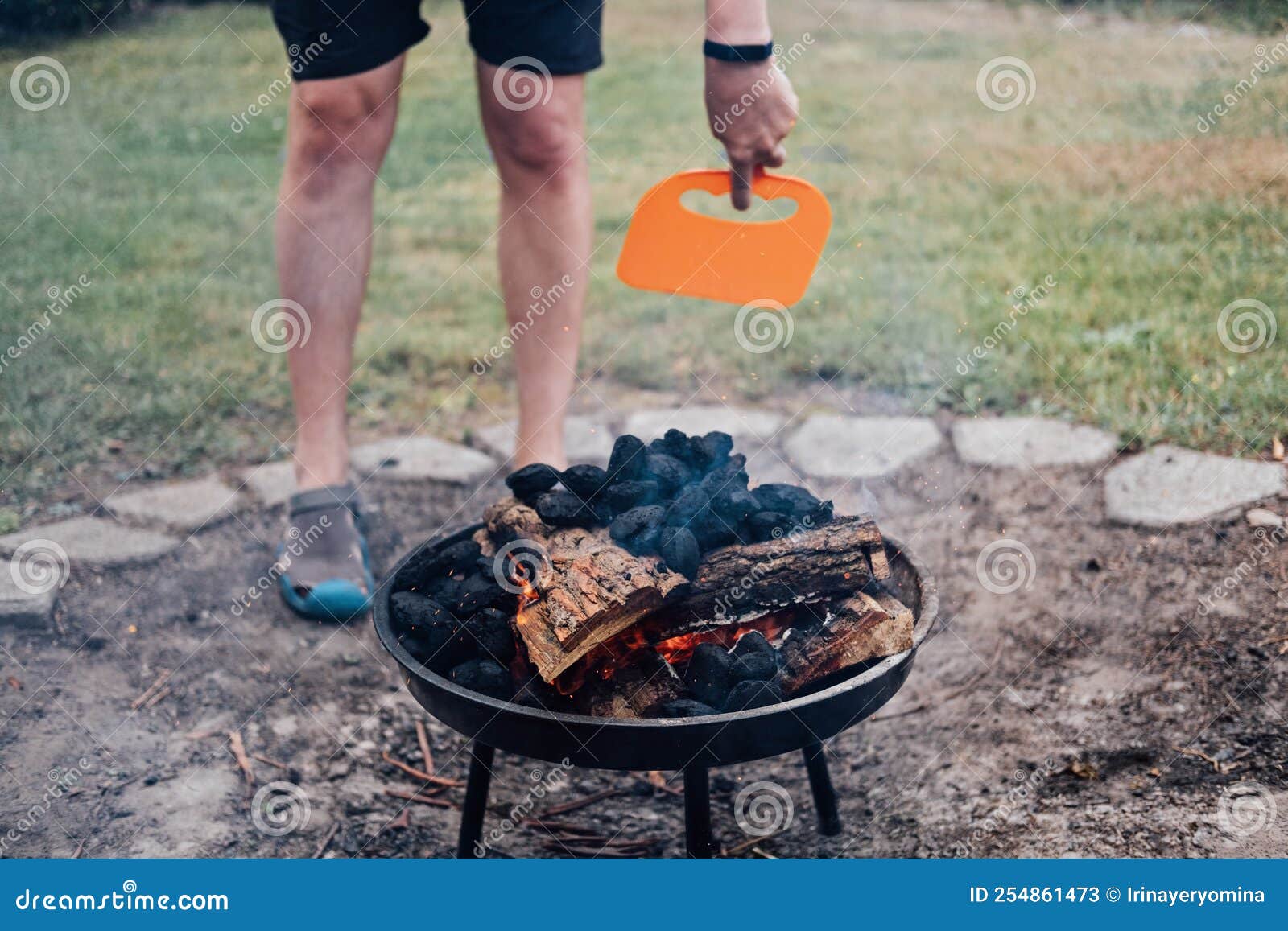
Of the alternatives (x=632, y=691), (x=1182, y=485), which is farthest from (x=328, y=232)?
(x=1182, y=485)

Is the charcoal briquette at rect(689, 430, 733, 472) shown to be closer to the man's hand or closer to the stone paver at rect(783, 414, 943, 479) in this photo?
the man's hand

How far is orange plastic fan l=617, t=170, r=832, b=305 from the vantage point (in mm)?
2045

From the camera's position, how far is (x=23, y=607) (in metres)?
2.49

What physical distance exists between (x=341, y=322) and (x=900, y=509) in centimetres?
153

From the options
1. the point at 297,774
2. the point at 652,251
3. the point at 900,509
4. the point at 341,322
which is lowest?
the point at 297,774

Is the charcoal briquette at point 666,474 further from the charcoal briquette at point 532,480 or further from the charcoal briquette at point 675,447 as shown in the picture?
the charcoal briquette at point 532,480

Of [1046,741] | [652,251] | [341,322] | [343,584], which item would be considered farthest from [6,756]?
[1046,741]

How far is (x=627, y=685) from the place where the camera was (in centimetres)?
169

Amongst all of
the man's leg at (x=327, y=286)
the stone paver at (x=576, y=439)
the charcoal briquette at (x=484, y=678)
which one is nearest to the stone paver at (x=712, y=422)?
the stone paver at (x=576, y=439)

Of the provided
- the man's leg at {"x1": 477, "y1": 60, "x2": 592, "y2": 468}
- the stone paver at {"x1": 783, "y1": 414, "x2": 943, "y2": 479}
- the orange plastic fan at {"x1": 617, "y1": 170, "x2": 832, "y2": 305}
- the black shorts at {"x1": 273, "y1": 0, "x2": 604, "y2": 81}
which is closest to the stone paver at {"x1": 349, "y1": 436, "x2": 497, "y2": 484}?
the man's leg at {"x1": 477, "y1": 60, "x2": 592, "y2": 468}

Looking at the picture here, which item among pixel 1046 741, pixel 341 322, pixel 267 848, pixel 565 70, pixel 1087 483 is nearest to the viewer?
pixel 267 848

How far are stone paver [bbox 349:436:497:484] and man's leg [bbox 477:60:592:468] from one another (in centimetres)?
50

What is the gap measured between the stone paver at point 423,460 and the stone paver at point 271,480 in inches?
7.3

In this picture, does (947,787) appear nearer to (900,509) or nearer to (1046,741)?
(1046,741)
